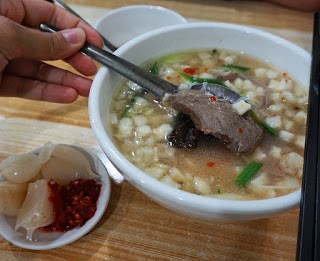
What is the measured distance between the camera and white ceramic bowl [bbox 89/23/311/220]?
0.89m

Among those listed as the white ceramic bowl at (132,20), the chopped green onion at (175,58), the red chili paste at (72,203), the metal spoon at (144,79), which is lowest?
the red chili paste at (72,203)

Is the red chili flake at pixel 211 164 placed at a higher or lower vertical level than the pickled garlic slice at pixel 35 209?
higher

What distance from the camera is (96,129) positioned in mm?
1028

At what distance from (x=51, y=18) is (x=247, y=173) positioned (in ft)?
3.49

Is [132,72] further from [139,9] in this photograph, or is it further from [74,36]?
[139,9]

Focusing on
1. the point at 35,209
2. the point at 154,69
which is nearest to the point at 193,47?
the point at 154,69

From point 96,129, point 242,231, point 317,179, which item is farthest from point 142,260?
point 317,179

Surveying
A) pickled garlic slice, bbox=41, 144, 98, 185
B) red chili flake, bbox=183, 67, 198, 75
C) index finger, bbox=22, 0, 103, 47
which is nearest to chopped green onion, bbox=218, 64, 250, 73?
red chili flake, bbox=183, 67, 198, 75

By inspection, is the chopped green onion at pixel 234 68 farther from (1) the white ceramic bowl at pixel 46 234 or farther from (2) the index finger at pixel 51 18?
(1) the white ceramic bowl at pixel 46 234

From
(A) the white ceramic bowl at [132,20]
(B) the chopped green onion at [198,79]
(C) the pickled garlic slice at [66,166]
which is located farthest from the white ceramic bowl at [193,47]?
(A) the white ceramic bowl at [132,20]

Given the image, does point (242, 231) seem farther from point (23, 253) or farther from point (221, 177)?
point (23, 253)

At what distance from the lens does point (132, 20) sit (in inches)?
84.9

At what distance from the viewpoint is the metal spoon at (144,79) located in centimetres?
120

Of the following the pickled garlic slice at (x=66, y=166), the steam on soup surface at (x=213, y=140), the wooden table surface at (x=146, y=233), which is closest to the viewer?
the steam on soup surface at (x=213, y=140)
